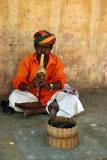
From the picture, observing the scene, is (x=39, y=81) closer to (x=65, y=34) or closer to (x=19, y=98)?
(x=19, y=98)

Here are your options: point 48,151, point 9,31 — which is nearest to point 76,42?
point 9,31

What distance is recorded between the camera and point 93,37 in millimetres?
7203

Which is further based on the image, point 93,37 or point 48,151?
point 93,37

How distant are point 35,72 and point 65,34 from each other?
993mm

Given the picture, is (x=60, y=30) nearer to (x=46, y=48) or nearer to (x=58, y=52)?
(x=58, y=52)

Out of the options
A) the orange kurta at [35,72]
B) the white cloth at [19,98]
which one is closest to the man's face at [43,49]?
the orange kurta at [35,72]

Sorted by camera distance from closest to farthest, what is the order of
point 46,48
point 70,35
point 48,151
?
point 48,151, point 46,48, point 70,35

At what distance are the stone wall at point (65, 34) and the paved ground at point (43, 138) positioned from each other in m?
0.72

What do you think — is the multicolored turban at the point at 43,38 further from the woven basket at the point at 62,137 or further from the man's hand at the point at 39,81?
the woven basket at the point at 62,137

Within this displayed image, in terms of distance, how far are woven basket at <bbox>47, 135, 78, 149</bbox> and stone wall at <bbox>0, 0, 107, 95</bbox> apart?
188 cm

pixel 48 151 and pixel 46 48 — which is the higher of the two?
pixel 46 48

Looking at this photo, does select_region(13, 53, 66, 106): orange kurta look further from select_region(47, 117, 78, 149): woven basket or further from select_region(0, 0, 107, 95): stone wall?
select_region(47, 117, 78, 149): woven basket

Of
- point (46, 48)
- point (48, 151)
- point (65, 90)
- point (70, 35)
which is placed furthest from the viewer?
point (70, 35)

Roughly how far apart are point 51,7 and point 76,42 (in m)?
0.68
